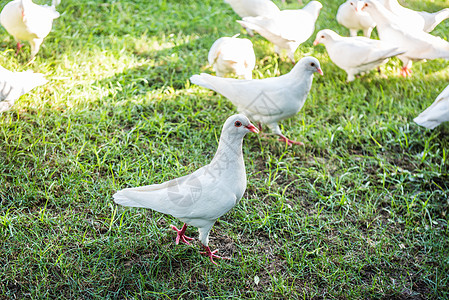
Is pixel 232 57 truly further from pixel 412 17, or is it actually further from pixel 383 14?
pixel 412 17

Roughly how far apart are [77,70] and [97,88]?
0.42 meters

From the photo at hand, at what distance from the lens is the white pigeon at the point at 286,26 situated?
468 centimetres

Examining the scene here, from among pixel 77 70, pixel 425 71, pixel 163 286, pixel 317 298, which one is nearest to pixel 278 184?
pixel 317 298

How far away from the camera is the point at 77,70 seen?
4.62m

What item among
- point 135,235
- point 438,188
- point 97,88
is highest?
point 97,88

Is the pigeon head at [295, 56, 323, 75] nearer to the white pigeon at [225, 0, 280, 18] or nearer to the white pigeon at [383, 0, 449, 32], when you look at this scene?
the white pigeon at [225, 0, 280, 18]

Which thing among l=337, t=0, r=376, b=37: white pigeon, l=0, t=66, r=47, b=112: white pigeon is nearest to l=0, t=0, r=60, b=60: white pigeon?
l=0, t=66, r=47, b=112: white pigeon

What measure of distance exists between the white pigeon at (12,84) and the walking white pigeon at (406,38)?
3.75 m

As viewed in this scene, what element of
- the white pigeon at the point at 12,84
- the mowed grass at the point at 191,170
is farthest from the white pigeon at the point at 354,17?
the white pigeon at the point at 12,84

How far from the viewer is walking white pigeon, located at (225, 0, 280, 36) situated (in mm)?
5115

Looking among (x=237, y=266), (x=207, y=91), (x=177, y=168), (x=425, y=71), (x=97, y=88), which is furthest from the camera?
(x=425, y=71)

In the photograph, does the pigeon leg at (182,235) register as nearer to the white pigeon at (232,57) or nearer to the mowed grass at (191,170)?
the mowed grass at (191,170)

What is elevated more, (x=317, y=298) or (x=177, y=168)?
(x=177, y=168)

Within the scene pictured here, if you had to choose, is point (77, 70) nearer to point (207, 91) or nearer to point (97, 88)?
point (97, 88)
